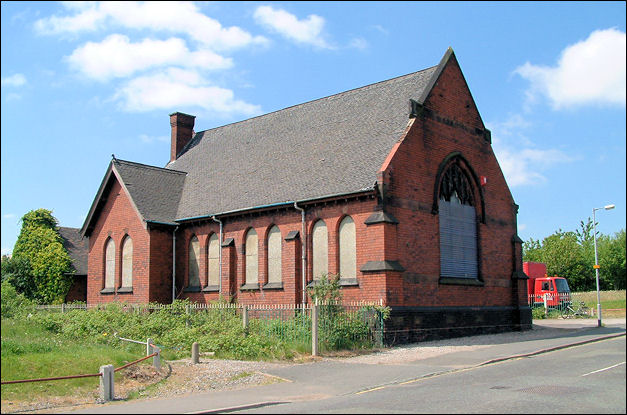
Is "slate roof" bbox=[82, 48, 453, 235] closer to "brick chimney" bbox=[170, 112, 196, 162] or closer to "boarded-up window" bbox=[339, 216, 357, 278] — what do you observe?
"boarded-up window" bbox=[339, 216, 357, 278]

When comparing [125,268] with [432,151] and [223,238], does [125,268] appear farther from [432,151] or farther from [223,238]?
[432,151]

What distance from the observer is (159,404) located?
12414 millimetres

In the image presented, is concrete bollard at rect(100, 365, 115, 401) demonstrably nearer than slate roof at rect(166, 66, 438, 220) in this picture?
Yes

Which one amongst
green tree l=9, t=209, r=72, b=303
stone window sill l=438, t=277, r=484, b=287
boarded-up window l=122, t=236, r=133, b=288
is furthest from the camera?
green tree l=9, t=209, r=72, b=303

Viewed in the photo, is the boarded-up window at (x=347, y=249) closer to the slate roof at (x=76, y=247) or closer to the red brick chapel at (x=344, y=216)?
the red brick chapel at (x=344, y=216)

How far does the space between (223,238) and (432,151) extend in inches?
416

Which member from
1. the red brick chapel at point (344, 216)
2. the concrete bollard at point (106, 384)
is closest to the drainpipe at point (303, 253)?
the red brick chapel at point (344, 216)

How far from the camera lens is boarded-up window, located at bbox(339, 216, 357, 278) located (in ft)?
79.5

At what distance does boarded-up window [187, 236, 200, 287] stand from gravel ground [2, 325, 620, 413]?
1269cm

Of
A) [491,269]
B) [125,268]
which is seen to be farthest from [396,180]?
[125,268]

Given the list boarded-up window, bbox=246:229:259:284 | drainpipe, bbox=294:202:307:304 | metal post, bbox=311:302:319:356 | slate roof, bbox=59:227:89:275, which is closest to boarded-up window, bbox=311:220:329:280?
drainpipe, bbox=294:202:307:304

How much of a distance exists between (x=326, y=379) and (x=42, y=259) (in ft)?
90.6

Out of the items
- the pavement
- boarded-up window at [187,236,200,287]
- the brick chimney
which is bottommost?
the pavement

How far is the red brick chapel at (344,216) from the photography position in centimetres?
2397
